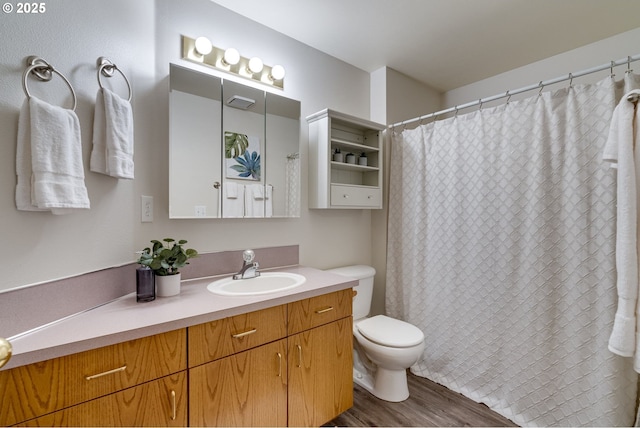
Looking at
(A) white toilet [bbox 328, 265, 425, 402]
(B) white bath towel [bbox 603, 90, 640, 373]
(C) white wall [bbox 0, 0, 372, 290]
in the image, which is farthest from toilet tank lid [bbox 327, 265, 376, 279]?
(B) white bath towel [bbox 603, 90, 640, 373]

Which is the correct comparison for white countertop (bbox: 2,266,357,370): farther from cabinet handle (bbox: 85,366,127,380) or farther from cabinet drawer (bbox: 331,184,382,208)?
cabinet drawer (bbox: 331,184,382,208)

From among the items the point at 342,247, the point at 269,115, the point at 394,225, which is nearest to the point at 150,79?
the point at 269,115

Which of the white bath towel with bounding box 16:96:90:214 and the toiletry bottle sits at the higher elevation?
the white bath towel with bounding box 16:96:90:214

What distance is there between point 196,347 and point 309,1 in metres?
1.86

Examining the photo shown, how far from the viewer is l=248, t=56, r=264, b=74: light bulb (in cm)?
172

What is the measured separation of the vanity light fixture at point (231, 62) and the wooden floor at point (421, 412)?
2.11m

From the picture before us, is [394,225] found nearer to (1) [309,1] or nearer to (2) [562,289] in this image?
(2) [562,289]

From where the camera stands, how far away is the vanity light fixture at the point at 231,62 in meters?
1.54

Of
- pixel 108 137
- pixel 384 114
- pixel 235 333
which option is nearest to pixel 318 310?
pixel 235 333

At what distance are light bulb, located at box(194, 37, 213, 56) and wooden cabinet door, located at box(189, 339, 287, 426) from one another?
154cm

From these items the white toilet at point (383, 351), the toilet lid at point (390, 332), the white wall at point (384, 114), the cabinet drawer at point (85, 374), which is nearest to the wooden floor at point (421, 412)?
the white toilet at point (383, 351)

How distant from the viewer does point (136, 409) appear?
921 mm

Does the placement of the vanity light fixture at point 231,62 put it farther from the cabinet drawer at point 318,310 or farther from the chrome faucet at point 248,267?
the cabinet drawer at point 318,310

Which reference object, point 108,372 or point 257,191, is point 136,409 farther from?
point 257,191
